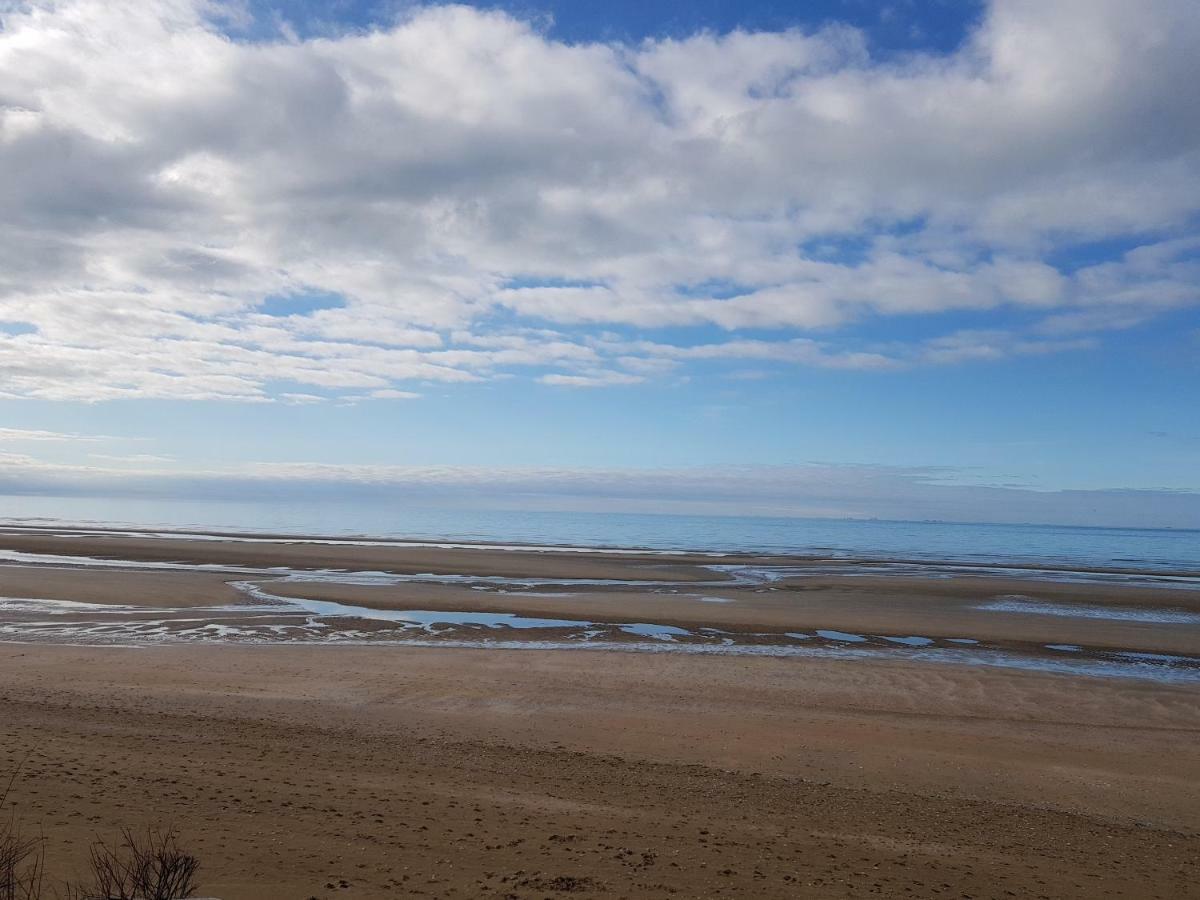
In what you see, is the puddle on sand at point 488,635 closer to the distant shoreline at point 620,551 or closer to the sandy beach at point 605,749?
the sandy beach at point 605,749

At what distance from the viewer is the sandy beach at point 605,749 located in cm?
682

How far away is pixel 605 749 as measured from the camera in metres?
10.7

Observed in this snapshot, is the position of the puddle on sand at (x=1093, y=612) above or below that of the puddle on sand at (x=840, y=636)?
below

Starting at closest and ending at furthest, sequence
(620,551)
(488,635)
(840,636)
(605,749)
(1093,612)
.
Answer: (605,749) → (488,635) → (840,636) → (1093,612) → (620,551)

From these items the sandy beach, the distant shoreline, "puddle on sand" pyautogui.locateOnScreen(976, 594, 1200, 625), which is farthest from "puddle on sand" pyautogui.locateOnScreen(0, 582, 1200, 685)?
the distant shoreline

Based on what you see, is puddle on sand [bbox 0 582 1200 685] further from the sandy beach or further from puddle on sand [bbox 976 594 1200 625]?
puddle on sand [bbox 976 594 1200 625]

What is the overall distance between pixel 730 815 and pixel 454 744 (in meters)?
4.12

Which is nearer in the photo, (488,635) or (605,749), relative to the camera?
(605,749)

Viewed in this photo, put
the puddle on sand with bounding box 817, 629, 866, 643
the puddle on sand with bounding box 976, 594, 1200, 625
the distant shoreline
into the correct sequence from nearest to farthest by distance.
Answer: the puddle on sand with bounding box 817, 629, 866, 643
the puddle on sand with bounding box 976, 594, 1200, 625
the distant shoreline

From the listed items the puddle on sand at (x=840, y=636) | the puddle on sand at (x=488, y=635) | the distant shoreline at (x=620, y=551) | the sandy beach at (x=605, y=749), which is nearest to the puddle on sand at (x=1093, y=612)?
the sandy beach at (x=605, y=749)

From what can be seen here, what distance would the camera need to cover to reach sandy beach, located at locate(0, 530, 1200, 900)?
6.82 metres

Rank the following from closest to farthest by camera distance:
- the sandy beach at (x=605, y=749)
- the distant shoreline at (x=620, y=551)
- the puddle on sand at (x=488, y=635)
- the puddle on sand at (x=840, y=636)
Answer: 1. the sandy beach at (x=605, y=749)
2. the puddle on sand at (x=488, y=635)
3. the puddle on sand at (x=840, y=636)
4. the distant shoreline at (x=620, y=551)

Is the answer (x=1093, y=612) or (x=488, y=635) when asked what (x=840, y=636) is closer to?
(x=488, y=635)

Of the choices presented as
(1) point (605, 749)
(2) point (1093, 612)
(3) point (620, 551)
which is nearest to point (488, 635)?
(1) point (605, 749)
